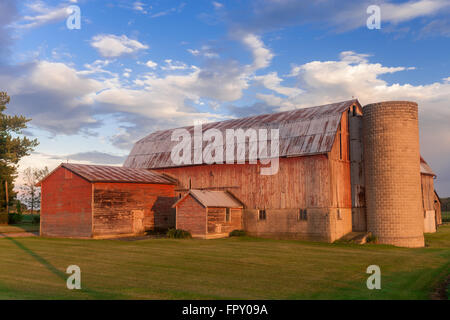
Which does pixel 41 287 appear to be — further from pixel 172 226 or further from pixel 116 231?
pixel 172 226

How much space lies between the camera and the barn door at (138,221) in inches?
1327

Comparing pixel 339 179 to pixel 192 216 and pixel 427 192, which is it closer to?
pixel 192 216

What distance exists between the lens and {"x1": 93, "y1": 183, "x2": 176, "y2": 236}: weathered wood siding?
31.6 meters

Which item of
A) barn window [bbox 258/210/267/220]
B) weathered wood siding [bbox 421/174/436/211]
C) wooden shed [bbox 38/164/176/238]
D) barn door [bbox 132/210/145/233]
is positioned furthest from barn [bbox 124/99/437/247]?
weathered wood siding [bbox 421/174/436/211]

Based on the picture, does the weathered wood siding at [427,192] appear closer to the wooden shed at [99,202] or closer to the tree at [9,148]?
the wooden shed at [99,202]

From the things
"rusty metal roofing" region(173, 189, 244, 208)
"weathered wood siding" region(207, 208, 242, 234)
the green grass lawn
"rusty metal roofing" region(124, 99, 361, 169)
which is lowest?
the green grass lawn

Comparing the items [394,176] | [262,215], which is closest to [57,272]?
[262,215]

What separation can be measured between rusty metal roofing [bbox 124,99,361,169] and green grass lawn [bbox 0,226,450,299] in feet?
26.9

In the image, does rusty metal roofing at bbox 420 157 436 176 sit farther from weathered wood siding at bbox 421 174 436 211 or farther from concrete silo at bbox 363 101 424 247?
concrete silo at bbox 363 101 424 247

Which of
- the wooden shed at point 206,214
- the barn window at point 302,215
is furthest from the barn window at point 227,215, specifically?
the barn window at point 302,215

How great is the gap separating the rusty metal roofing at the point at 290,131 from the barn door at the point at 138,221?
6.63 meters

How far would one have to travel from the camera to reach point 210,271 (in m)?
16.6
